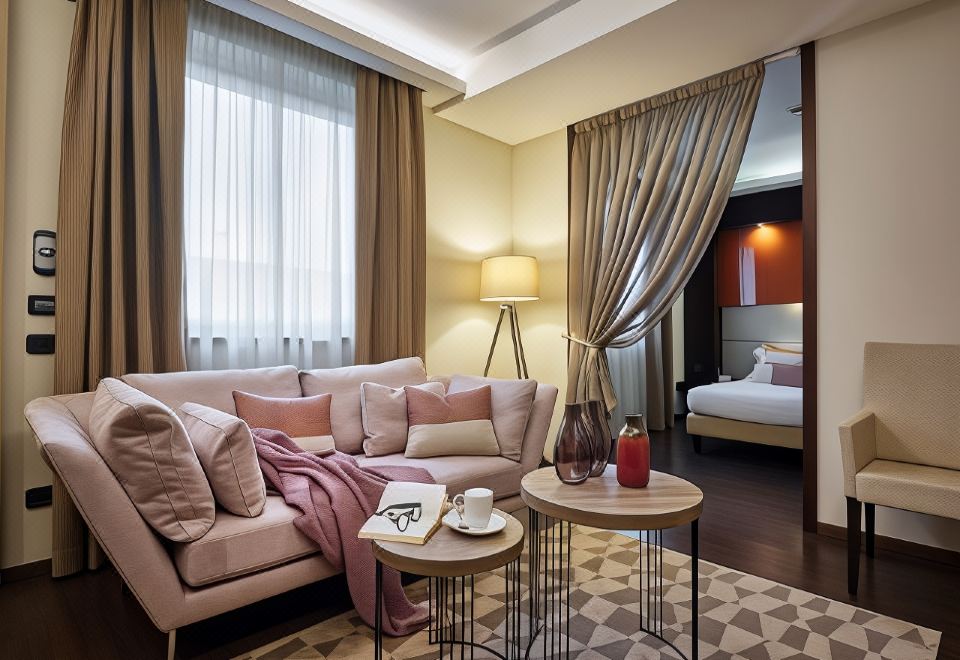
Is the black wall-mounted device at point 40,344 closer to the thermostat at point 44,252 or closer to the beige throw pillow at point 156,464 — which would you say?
the thermostat at point 44,252

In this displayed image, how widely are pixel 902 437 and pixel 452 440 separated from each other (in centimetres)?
209

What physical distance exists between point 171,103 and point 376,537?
2.38 m

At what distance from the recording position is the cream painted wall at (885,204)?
8.50 feet

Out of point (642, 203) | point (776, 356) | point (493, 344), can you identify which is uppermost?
point (642, 203)

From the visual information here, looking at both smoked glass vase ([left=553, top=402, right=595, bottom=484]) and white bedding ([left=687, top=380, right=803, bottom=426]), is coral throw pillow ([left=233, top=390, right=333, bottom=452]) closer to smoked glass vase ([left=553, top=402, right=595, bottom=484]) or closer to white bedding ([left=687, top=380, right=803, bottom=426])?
smoked glass vase ([left=553, top=402, right=595, bottom=484])

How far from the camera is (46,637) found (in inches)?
75.7

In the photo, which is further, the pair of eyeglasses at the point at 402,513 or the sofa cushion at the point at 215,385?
the sofa cushion at the point at 215,385

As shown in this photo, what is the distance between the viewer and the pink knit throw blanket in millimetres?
1950

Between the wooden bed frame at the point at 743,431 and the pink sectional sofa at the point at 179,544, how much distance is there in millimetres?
2799

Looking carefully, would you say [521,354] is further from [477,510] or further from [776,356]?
[477,510]

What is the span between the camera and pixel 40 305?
2447 millimetres

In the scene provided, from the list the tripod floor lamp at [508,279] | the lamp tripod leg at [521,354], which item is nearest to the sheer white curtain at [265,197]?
the tripod floor lamp at [508,279]

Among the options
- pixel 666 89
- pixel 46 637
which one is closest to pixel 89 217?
pixel 46 637

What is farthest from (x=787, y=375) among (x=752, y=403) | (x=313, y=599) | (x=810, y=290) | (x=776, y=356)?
(x=313, y=599)
